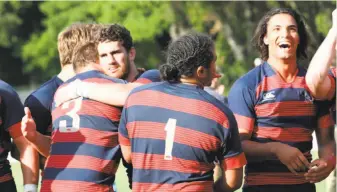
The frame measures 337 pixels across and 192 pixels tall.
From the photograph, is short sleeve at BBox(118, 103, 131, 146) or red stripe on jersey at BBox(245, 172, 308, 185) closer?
short sleeve at BBox(118, 103, 131, 146)

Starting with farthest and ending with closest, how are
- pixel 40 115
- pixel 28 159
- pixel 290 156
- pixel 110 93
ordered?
1. pixel 40 115
2. pixel 28 159
3. pixel 290 156
4. pixel 110 93

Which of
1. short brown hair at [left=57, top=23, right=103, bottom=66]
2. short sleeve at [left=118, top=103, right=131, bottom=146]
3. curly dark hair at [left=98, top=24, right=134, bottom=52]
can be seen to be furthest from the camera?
short brown hair at [left=57, top=23, right=103, bottom=66]

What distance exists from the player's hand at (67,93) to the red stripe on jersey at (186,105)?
64 centimetres

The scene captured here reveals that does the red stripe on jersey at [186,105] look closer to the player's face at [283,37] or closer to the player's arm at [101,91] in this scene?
the player's arm at [101,91]

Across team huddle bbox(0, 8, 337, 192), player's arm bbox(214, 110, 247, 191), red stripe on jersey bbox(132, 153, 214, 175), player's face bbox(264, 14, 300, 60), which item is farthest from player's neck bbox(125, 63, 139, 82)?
player's arm bbox(214, 110, 247, 191)

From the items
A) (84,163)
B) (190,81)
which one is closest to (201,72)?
(190,81)

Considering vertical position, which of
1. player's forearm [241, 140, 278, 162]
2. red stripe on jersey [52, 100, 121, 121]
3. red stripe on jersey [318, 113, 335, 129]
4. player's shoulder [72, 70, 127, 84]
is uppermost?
player's shoulder [72, 70, 127, 84]

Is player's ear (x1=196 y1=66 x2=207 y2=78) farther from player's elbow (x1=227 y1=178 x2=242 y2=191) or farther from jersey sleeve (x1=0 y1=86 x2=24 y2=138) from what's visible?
jersey sleeve (x1=0 y1=86 x2=24 y2=138)

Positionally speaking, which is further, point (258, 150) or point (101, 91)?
point (258, 150)

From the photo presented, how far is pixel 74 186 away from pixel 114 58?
3.19ft

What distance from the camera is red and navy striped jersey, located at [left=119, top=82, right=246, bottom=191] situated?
5.18m

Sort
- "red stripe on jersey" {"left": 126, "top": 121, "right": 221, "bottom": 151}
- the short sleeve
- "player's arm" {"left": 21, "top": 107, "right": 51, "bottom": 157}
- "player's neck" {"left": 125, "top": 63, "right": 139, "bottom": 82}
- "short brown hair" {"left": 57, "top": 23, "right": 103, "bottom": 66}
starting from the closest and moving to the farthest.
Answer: "red stripe on jersey" {"left": 126, "top": 121, "right": 221, "bottom": 151}
the short sleeve
"player's arm" {"left": 21, "top": 107, "right": 51, "bottom": 157}
"player's neck" {"left": 125, "top": 63, "right": 139, "bottom": 82}
"short brown hair" {"left": 57, "top": 23, "right": 103, "bottom": 66}

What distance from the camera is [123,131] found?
5441mm

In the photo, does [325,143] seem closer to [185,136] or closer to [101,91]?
[185,136]
